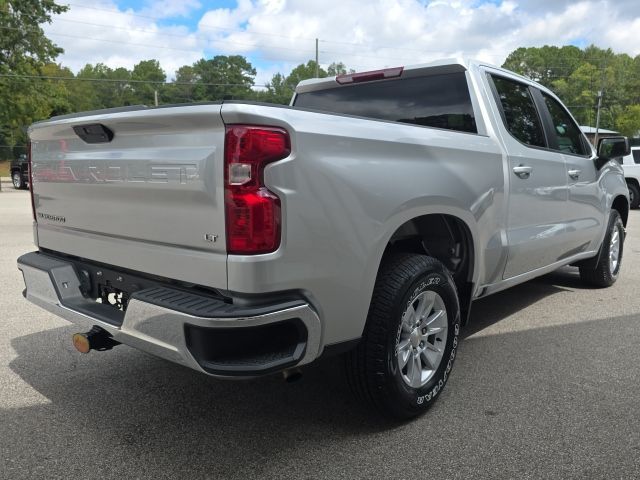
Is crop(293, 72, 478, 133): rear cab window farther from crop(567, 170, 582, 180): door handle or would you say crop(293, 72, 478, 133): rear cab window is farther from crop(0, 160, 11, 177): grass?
crop(0, 160, 11, 177): grass

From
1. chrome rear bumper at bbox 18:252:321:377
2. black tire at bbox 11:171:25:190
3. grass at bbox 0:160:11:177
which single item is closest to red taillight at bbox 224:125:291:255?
chrome rear bumper at bbox 18:252:321:377

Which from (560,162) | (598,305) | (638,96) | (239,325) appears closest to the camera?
(239,325)

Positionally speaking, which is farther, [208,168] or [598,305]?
[598,305]

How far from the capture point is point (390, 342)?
2.69 metres

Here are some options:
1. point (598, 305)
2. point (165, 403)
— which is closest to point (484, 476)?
point (165, 403)

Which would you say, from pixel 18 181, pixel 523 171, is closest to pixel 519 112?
pixel 523 171

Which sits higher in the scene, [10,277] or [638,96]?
[638,96]

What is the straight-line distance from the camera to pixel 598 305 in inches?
209

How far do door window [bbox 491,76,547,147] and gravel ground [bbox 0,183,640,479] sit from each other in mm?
1531

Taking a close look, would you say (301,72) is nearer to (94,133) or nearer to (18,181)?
(18,181)

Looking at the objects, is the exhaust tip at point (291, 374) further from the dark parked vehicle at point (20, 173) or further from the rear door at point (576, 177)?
the dark parked vehicle at point (20, 173)

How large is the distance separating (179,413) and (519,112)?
310 centimetres

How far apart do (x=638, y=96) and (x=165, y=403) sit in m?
71.2

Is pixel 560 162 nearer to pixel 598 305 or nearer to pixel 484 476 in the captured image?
pixel 598 305
